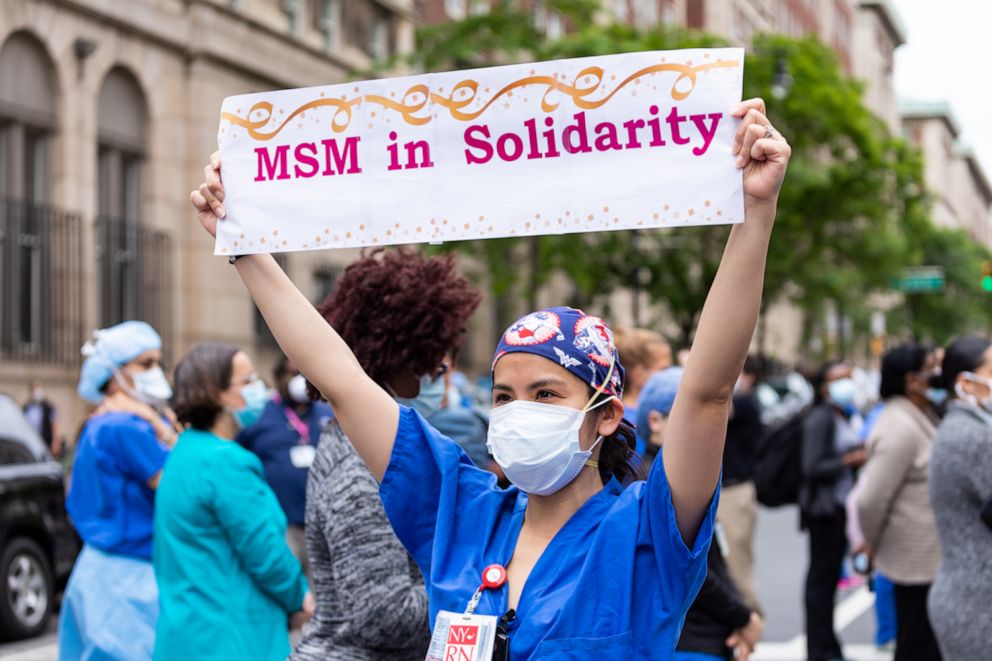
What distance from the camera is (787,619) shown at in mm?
11008

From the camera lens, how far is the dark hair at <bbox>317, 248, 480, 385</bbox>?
163 inches

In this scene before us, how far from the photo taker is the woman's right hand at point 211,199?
322cm

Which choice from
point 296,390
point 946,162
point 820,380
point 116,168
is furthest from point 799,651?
point 946,162

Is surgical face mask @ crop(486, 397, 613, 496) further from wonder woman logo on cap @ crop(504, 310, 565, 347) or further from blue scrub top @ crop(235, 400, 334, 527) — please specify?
blue scrub top @ crop(235, 400, 334, 527)

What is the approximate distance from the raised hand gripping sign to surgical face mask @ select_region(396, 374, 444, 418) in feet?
3.81

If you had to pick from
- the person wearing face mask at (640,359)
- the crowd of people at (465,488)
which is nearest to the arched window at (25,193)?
the crowd of people at (465,488)

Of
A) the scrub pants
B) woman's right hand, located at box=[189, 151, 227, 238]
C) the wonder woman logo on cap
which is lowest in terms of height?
the scrub pants

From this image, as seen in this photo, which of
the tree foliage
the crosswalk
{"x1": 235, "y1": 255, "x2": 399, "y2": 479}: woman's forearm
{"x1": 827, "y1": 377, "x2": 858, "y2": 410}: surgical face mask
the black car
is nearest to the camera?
{"x1": 235, "y1": 255, "x2": 399, "y2": 479}: woman's forearm

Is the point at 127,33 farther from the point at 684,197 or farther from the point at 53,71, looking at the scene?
the point at 684,197

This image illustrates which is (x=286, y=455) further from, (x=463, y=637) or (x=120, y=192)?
(x=120, y=192)

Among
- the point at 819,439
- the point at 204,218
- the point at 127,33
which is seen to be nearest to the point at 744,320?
the point at 204,218

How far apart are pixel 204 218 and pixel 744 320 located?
1.34 m

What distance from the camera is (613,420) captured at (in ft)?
10.1

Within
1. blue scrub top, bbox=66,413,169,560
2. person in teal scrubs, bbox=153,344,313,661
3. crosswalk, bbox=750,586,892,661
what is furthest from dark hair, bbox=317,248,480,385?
crosswalk, bbox=750,586,892,661
